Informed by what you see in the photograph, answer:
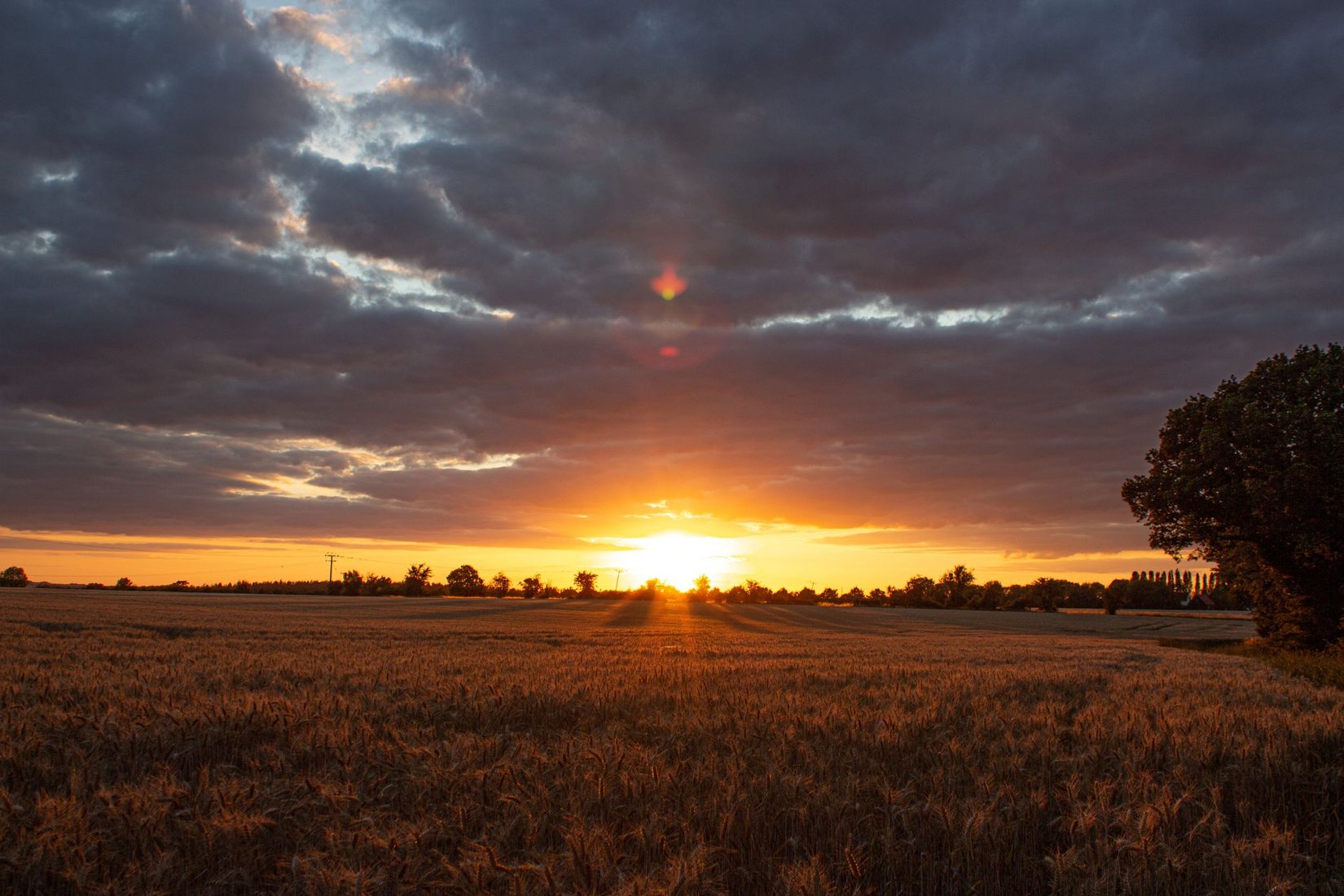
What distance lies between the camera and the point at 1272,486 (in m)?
27.6

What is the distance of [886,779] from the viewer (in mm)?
5871

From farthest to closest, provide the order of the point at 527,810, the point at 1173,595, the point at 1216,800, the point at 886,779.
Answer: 1. the point at 1173,595
2. the point at 886,779
3. the point at 1216,800
4. the point at 527,810

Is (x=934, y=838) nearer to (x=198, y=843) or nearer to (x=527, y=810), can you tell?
(x=527, y=810)

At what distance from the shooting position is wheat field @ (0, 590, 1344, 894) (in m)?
4.25

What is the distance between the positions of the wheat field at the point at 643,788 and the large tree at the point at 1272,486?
2284cm

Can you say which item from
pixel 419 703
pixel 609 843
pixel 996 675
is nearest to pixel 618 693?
pixel 419 703

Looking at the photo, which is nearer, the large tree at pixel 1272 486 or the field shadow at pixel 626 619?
the large tree at pixel 1272 486

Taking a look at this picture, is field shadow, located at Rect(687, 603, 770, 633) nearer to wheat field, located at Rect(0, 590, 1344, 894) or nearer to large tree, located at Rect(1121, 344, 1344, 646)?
large tree, located at Rect(1121, 344, 1344, 646)

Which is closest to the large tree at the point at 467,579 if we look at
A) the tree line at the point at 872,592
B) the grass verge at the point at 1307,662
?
the tree line at the point at 872,592

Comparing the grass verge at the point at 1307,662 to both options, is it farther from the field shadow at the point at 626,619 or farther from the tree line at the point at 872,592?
the tree line at the point at 872,592

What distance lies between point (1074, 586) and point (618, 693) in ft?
548

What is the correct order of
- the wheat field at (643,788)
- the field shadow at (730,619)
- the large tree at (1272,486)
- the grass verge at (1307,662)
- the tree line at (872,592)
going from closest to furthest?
1. the wheat field at (643,788)
2. the grass verge at (1307,662)
3. the large tree at (1272,486)
4. the field shadow at (730,619)
5. the tree line at (872,592)

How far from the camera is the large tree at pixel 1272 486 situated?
2772cm

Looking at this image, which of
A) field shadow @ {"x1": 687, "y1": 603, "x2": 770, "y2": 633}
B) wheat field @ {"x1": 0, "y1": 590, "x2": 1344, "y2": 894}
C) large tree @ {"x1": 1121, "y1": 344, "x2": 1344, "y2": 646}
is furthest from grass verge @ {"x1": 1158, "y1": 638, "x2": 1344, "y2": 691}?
field shadow @ {"x1": 687, "y1": 603, "x2": 770, "y2": 633}
